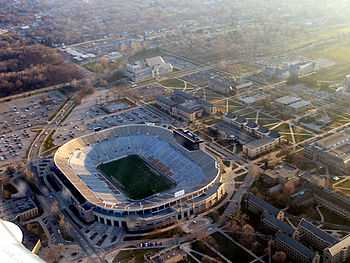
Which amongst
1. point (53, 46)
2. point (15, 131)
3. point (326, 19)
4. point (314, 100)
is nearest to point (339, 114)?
point (314, 100)

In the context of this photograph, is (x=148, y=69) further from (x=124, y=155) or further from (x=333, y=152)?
(x=333, y=152)

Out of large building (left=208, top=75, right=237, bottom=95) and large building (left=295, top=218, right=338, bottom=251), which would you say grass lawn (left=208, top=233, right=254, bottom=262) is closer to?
large building (left=295, top=218, right=338, bottom=251)

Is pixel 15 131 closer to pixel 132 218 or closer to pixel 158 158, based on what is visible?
pixel 158 158

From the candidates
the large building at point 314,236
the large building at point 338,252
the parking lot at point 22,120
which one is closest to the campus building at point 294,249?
the large building at point 338,252

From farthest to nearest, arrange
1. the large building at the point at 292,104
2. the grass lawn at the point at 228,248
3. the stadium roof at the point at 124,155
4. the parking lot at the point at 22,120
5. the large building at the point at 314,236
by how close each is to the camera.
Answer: the large building at the point at 292,104 → the parking lot at the point at 22,120 → the stadium roof at the point at 124,155 → the grass lawn at the point at 228,248 → the large building at the point at 314,236

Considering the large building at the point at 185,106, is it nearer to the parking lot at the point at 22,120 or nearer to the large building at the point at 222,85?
the large building at the point at 222,85

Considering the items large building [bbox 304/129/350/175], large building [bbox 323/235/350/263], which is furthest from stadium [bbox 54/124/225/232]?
large building [bbox 323/235/350/263]
